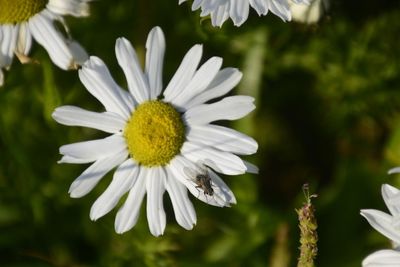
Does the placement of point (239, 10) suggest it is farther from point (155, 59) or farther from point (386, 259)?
point (386, 259)

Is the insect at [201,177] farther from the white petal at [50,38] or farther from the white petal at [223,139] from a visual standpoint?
the white petal at [50,38]

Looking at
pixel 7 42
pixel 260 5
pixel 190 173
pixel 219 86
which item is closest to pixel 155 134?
pixel 190 173

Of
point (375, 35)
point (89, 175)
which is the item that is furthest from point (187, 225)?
point (375, 35)

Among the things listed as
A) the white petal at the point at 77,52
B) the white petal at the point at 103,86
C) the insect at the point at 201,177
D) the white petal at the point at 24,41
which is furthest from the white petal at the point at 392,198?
the white petal at the point at 24,41

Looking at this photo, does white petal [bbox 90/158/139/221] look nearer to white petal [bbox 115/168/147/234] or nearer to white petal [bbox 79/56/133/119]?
white petal [bbox 115/168/147/234]

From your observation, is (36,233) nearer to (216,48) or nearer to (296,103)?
(216,48)

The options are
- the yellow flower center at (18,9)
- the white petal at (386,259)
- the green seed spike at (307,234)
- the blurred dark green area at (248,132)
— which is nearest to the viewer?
the green seed spike at (307,234)

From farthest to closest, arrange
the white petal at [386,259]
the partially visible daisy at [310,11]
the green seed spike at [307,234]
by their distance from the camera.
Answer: the partially visible daisy at [310,11], the white petal at [386,259], the green seed spike at [307,234]
